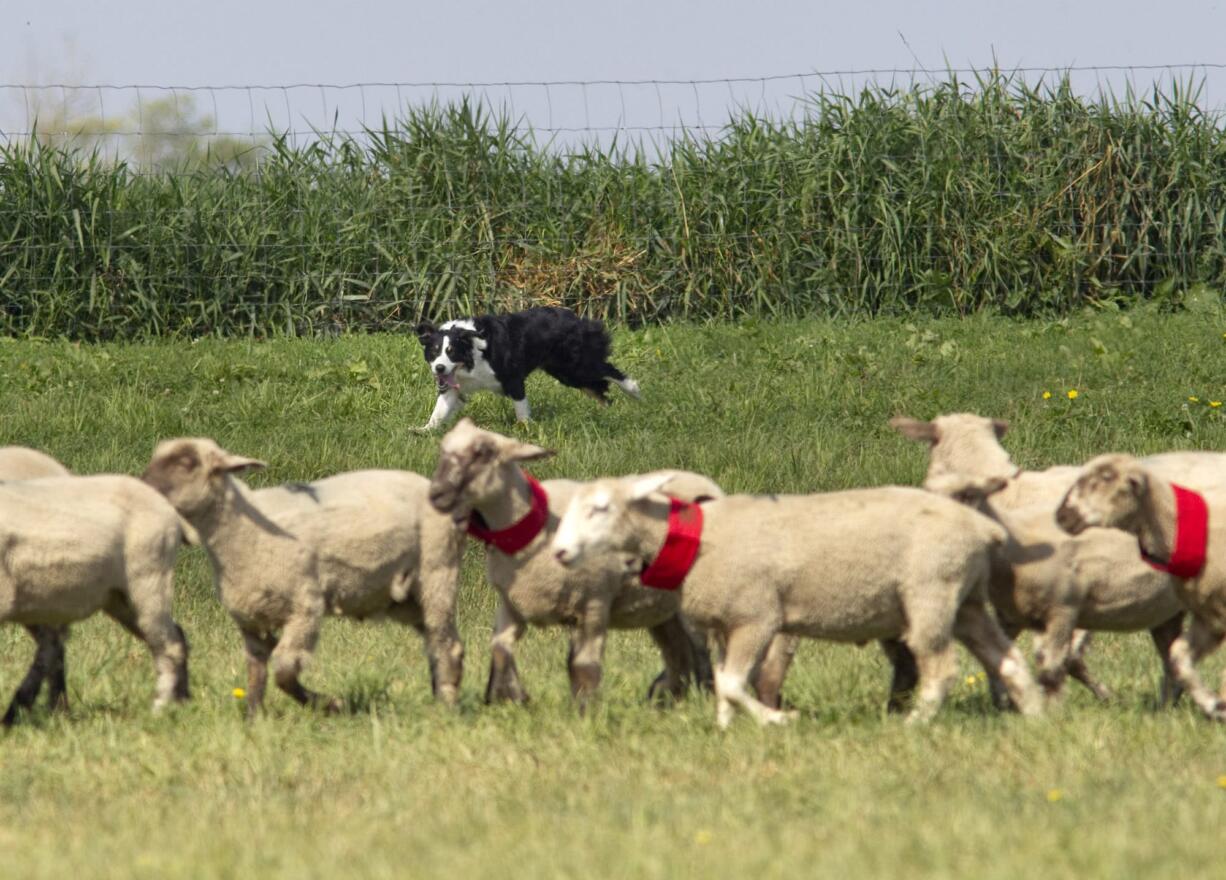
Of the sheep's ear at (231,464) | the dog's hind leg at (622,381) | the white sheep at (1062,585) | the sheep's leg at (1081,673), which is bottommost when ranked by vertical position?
the sheep's leg at (1081,673)

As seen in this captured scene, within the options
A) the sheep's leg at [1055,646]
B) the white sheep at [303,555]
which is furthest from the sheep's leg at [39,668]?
the sheep's leg at [1055,646]

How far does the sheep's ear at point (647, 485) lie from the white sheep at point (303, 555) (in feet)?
2.42

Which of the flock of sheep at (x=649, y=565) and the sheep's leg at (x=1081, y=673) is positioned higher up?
the flock of sheep at (x=649, y=565)

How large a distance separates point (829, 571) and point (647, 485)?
2.26 ft

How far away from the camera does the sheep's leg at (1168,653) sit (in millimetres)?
6461

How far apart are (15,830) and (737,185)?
11.5 m

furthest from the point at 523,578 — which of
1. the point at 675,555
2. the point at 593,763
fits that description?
the point at 593,763

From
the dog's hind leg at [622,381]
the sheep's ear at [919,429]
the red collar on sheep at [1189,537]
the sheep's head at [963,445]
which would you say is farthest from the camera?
the dog's hind leg at [622,381]

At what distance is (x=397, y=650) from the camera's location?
8.20 m

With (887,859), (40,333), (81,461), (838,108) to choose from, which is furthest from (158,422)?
(887,859)

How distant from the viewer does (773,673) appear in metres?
6.46

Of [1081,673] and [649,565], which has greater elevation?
[649,565]

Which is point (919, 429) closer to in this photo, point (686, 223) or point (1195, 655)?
point (1195, 655)

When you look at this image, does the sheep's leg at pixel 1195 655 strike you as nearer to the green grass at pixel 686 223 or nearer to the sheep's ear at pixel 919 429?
the sheep's ear at pixel 919 429
